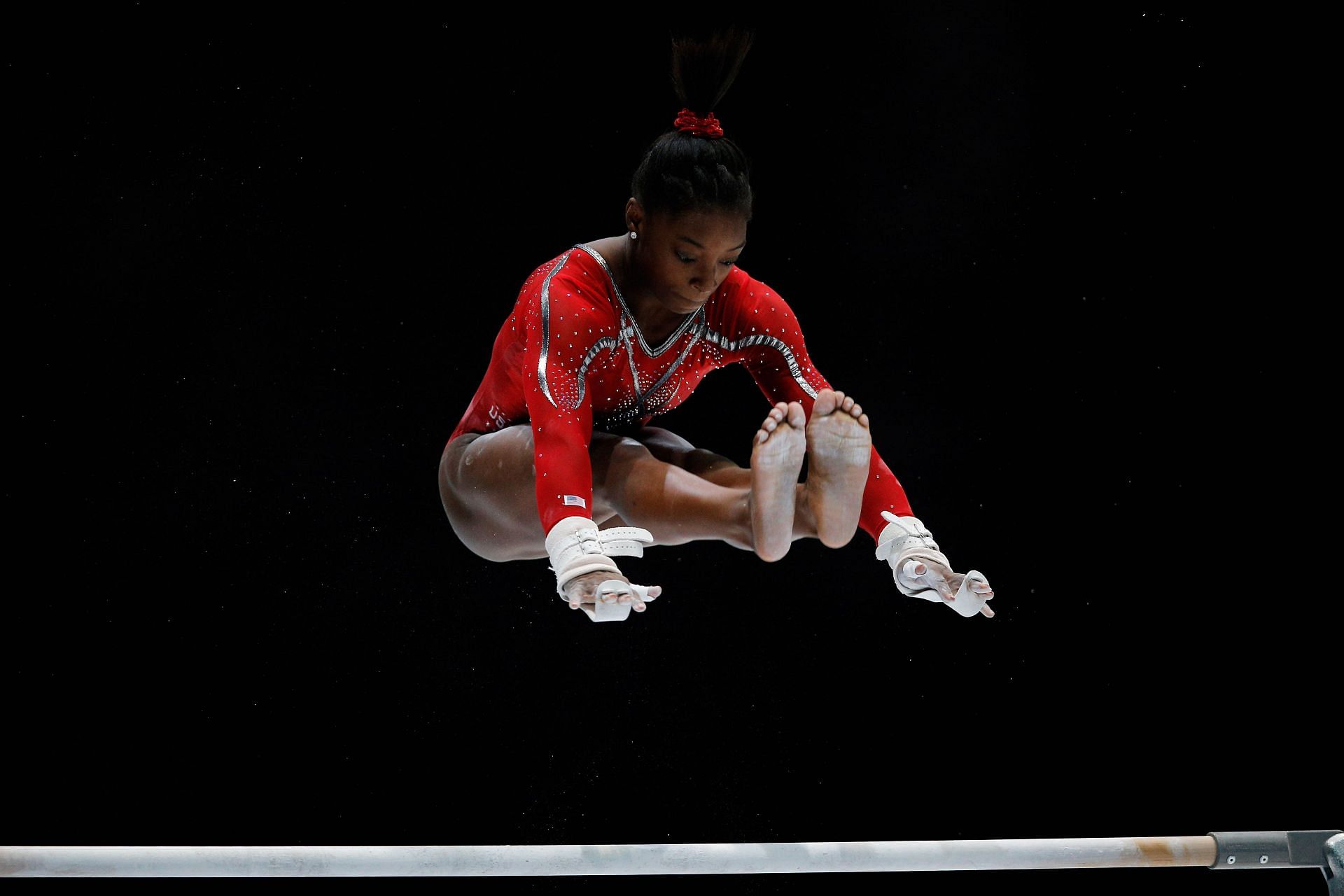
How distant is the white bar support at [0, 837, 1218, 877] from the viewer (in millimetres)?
1924

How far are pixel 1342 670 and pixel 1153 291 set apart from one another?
1.19m

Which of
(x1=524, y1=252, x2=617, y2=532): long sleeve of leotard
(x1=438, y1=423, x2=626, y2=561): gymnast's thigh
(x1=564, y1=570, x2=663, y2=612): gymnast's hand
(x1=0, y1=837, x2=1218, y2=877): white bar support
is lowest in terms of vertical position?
(x1=0, y1=837, x2=1218, y2=877): white bar support

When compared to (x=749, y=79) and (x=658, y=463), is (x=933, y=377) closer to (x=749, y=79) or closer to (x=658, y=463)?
(x=749, y=79)

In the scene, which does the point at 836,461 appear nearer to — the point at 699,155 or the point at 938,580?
the point at 938,580

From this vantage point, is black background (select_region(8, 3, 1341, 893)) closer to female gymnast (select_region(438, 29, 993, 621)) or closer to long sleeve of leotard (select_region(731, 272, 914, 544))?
female gymnast (select_region(438, 29, 993, 621))

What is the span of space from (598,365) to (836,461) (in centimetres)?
54

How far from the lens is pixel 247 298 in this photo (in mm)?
3031

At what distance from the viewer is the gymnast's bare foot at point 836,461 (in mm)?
1998

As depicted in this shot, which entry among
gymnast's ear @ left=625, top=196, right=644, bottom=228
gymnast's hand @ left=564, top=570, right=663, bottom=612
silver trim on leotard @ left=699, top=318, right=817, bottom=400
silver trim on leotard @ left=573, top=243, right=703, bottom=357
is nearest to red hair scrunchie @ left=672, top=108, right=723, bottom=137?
gymnast's ear @ left=625, top=196, right=644, bottom=228

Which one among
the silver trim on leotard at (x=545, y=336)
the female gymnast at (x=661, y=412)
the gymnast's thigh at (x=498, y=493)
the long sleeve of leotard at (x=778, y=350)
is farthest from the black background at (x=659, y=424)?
the silver trim on leotard at (x=545, y=336)

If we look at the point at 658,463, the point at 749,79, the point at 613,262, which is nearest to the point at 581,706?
the point at 658,463

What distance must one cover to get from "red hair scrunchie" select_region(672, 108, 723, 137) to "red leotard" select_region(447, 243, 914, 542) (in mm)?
289

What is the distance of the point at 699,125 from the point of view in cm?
225

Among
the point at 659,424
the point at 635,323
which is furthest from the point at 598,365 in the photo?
the point at 659,424
